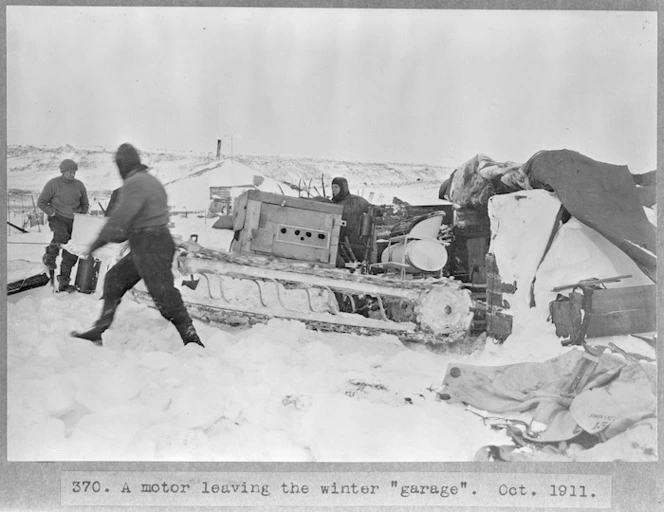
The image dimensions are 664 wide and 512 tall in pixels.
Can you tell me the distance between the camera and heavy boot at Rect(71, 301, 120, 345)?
11.2ft

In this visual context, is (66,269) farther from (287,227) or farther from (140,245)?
(287,227)

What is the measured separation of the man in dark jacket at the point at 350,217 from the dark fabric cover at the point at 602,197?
0.95 metres

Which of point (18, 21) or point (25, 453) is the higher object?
point (18, 21)

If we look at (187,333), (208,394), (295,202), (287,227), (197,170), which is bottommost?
(208,394)

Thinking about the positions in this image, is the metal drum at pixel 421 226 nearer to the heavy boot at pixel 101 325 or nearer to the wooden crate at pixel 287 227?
the wooden crate at pixel 287 227

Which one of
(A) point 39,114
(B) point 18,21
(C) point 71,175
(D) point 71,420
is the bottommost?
(D) point 71,420

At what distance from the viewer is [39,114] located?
3.44 m

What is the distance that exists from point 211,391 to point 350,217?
1.20m

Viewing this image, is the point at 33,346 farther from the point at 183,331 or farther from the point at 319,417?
the point at 319,417

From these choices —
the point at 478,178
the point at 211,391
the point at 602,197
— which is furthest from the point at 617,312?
the point at 211,391

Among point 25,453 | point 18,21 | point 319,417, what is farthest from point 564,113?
point 25,453

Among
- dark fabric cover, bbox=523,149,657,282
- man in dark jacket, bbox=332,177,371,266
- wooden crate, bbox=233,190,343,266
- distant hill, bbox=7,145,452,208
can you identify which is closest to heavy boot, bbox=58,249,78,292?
distant hill, bbox=7,145,452,208

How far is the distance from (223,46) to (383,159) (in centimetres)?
107

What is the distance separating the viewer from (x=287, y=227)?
11.5 ft
